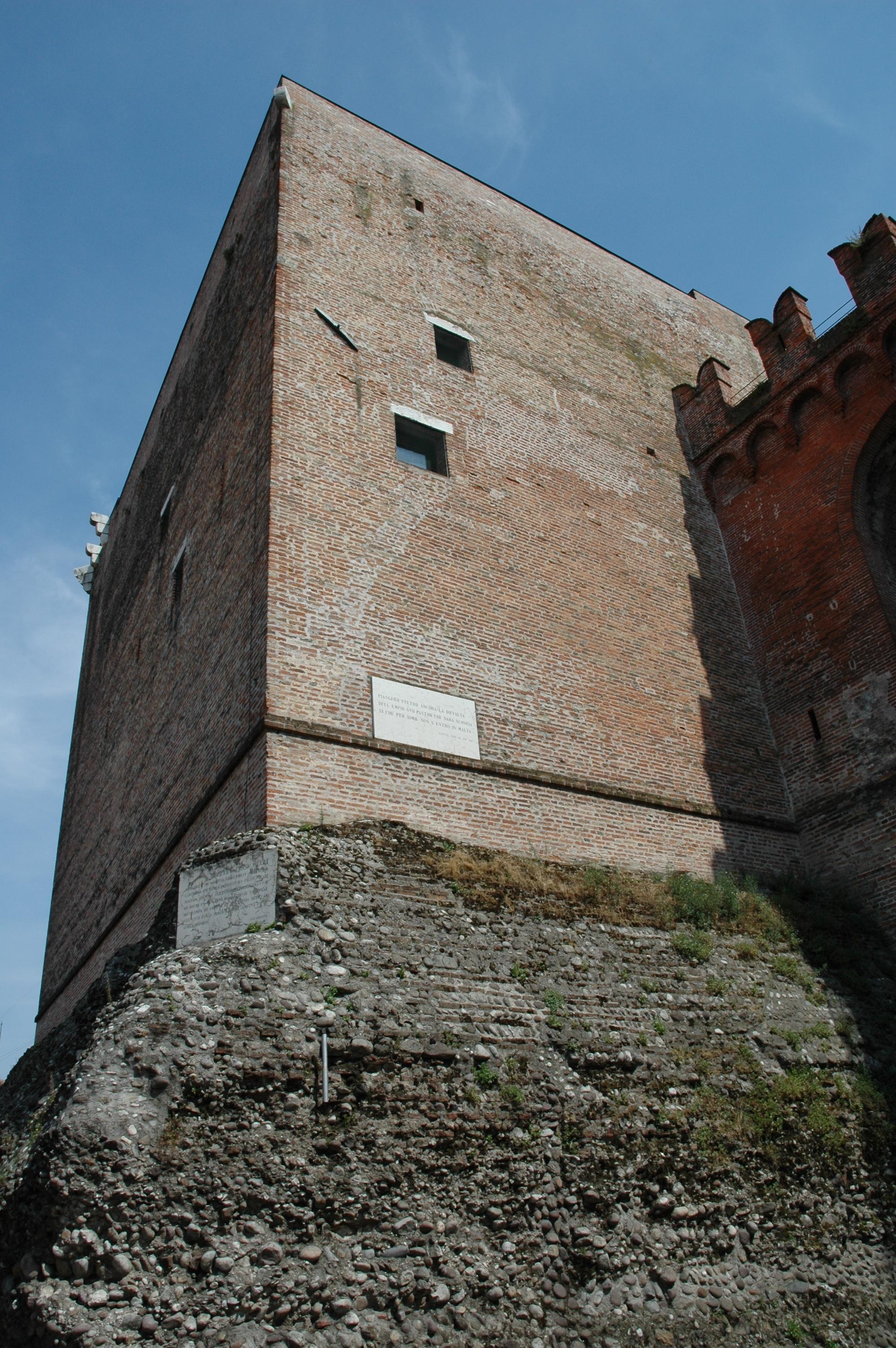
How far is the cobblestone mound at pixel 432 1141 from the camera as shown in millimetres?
5504

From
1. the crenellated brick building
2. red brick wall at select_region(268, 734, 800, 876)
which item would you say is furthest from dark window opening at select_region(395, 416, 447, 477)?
red brick wall at select_region(268, 734, 800, 876)

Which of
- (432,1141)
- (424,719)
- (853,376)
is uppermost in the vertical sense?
(853,376)

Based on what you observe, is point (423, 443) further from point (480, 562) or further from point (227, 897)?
point (227, 897)

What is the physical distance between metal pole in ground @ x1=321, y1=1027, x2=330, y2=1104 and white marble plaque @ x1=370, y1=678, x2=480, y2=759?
142 inches

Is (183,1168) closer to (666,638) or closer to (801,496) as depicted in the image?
(666,638)

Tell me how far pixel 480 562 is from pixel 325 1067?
275 inches

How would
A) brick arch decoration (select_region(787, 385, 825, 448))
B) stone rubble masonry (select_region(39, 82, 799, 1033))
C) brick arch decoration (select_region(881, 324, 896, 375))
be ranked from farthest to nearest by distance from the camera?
brick arch decoration (select_region(787, 385, 825, 448)), brick arch decoration (select_region(881, 324, 896, 375)), stone rubble masonry (select_region(39, 82, 799, 1033))

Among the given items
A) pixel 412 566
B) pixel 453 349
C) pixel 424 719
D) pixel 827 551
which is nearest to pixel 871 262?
pixel 827 551

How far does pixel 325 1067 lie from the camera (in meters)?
6.49

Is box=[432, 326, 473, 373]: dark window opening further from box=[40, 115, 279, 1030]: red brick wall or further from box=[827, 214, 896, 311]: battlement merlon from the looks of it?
box=[827, 214, 896, 311]: battlement merlon

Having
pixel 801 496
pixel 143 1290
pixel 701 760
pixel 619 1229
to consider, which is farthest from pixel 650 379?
pixel 143 1290

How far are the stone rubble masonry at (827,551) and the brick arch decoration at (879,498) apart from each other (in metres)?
0.03

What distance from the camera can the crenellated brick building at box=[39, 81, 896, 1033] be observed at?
10.4 meters

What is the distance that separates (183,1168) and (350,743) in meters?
4.42
